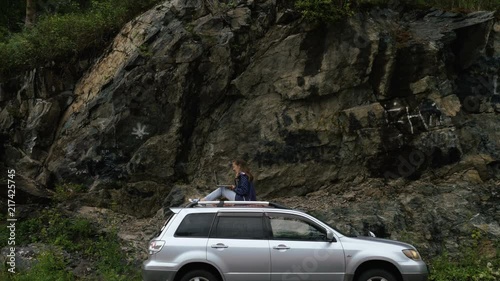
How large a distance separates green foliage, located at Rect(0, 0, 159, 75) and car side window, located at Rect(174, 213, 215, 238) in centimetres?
819

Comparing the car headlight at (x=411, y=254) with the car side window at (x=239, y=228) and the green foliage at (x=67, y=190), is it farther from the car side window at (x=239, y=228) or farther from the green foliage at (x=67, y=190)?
the green foliage at (x=67, y=190)

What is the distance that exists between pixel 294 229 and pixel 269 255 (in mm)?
667

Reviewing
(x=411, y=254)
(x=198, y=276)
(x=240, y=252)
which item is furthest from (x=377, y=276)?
(x=198, y=276)

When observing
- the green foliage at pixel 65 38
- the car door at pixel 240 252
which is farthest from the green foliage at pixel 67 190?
the car door at pixel 240 252

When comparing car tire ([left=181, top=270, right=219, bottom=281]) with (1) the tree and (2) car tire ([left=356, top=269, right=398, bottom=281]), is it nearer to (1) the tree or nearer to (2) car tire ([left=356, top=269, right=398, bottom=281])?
(2) car tire ([left=356, top=269, right=398, bottom=281])

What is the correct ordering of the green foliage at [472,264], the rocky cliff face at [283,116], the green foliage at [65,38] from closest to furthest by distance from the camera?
1. the green foliage at [472,264]
2. the rocky cliff face at [283,116]
3. the green foliage at [65,38]

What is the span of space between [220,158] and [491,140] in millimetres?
6979

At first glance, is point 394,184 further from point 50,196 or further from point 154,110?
point 50,196

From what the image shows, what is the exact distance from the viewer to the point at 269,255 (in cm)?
802

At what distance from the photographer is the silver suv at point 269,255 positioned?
7949mm

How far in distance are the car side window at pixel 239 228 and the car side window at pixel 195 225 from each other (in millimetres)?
146

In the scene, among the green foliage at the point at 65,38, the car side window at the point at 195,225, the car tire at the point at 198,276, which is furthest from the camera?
the green foliage at the point at 65,38

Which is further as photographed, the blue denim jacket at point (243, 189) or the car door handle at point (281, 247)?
the blue denim jacket at point (243, 189)

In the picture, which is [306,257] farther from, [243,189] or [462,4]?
[462,4]
